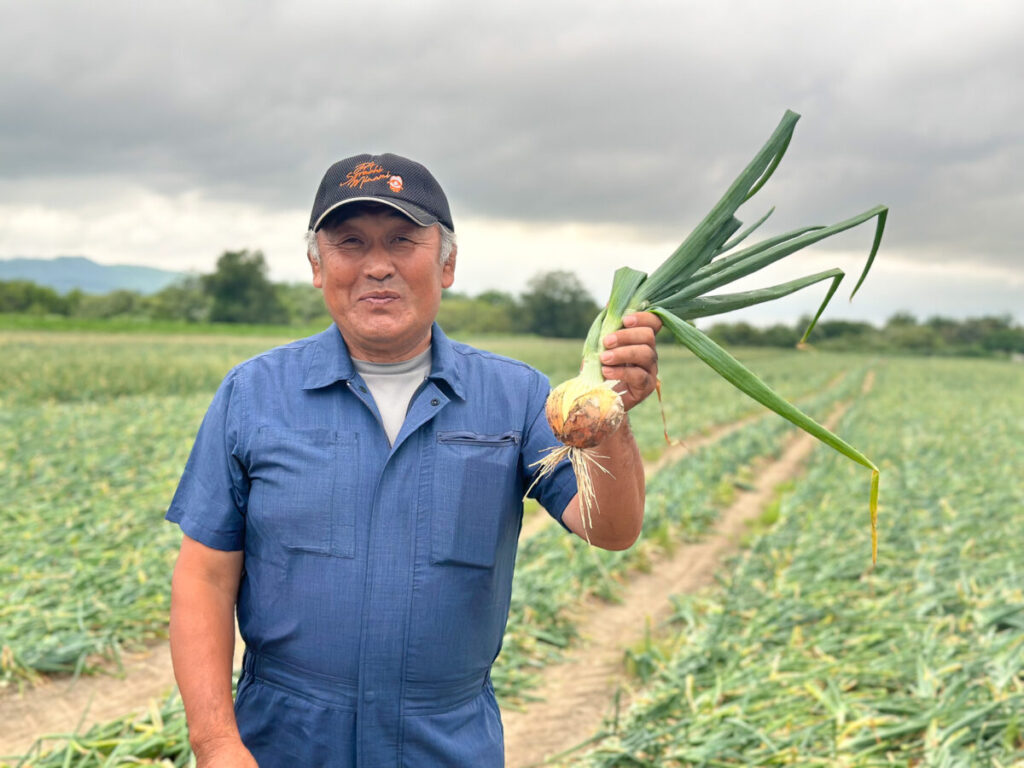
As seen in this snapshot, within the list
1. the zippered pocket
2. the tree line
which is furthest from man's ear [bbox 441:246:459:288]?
the tree line

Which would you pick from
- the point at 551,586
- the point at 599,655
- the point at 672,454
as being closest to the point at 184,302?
the point at 672,454

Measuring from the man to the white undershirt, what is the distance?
10 mm

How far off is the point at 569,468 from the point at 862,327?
83671 mm

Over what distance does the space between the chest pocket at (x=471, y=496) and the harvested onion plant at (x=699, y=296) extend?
0.18 metres

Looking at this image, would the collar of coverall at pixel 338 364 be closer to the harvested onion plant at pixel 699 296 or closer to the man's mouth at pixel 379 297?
the man's mouth at pixel 379 297

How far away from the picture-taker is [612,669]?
15.3 feet

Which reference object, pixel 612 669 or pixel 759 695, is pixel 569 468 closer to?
pixel 759 695

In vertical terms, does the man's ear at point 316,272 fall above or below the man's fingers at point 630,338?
above

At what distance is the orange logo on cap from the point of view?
5.93ft

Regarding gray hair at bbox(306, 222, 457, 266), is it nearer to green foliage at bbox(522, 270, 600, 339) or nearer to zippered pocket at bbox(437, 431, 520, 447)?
zippered pocket at bbox(437, 431, 520, 447)

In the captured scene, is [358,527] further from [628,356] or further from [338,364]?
[628,356]

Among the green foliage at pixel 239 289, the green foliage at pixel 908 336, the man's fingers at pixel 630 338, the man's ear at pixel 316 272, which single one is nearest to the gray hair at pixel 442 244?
the man's ear at pixel 316 272

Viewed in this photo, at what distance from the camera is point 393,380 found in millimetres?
1970

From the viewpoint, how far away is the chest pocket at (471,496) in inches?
71.3
